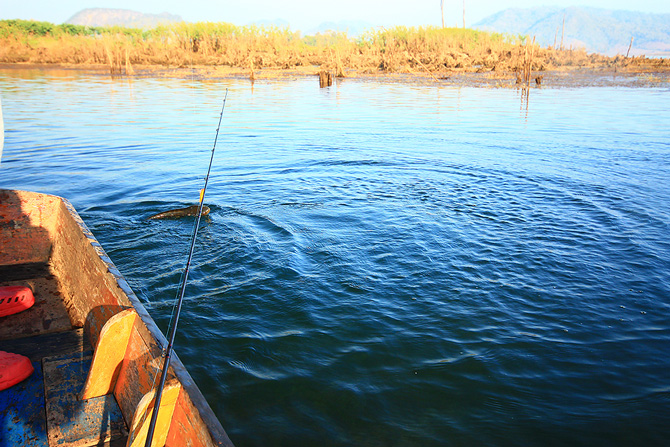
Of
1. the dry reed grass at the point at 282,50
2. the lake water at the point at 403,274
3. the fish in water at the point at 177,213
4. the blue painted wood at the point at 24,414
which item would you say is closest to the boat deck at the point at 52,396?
the blue painted wood at the point at 24,414

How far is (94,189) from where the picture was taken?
28.6 ft

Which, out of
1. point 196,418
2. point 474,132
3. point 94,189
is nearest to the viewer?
point 196,418

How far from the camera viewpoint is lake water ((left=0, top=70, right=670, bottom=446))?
353cm

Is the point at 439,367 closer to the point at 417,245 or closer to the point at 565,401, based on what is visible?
the point at 565,401

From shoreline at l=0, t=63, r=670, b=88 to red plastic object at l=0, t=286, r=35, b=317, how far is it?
2874 cm

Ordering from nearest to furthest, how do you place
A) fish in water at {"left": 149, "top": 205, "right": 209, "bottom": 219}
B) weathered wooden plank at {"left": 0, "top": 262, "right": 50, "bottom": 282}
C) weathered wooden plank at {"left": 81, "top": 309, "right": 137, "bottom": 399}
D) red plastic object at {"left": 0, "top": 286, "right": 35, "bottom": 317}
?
weathered wooden plank at {"left": 81, "top": 309, "right": 137, "bottom": 399}
red plastic object at {"left": 0, "top": 286, "right": 35, "bottom": 317}
weathered wooden plank at {"left": 0, "top": 262, "right": 50, "bottom": 282}
fish in water at {"left": 149, "top": 205, "right": 209, "bottom": 219}

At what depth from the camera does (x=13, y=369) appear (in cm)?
316

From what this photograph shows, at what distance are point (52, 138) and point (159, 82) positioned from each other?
1805 centimetres

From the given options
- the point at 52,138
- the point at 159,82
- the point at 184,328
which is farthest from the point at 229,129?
the point at 159,82

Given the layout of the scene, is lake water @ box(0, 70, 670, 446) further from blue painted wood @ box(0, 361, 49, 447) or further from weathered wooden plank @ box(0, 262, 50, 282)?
blue painted wood @ box(0, 361, 49, 447)

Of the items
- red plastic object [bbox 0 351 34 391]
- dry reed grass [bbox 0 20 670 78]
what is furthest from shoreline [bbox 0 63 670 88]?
red plastic object [bbox 0 351 34 391]

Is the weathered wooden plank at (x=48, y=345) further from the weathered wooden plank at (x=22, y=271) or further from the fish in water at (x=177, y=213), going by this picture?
the fish in water at (x=177, y=213)

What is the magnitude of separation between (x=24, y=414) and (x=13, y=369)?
0.37 metres

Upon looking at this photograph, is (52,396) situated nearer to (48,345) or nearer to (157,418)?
(48,345)
